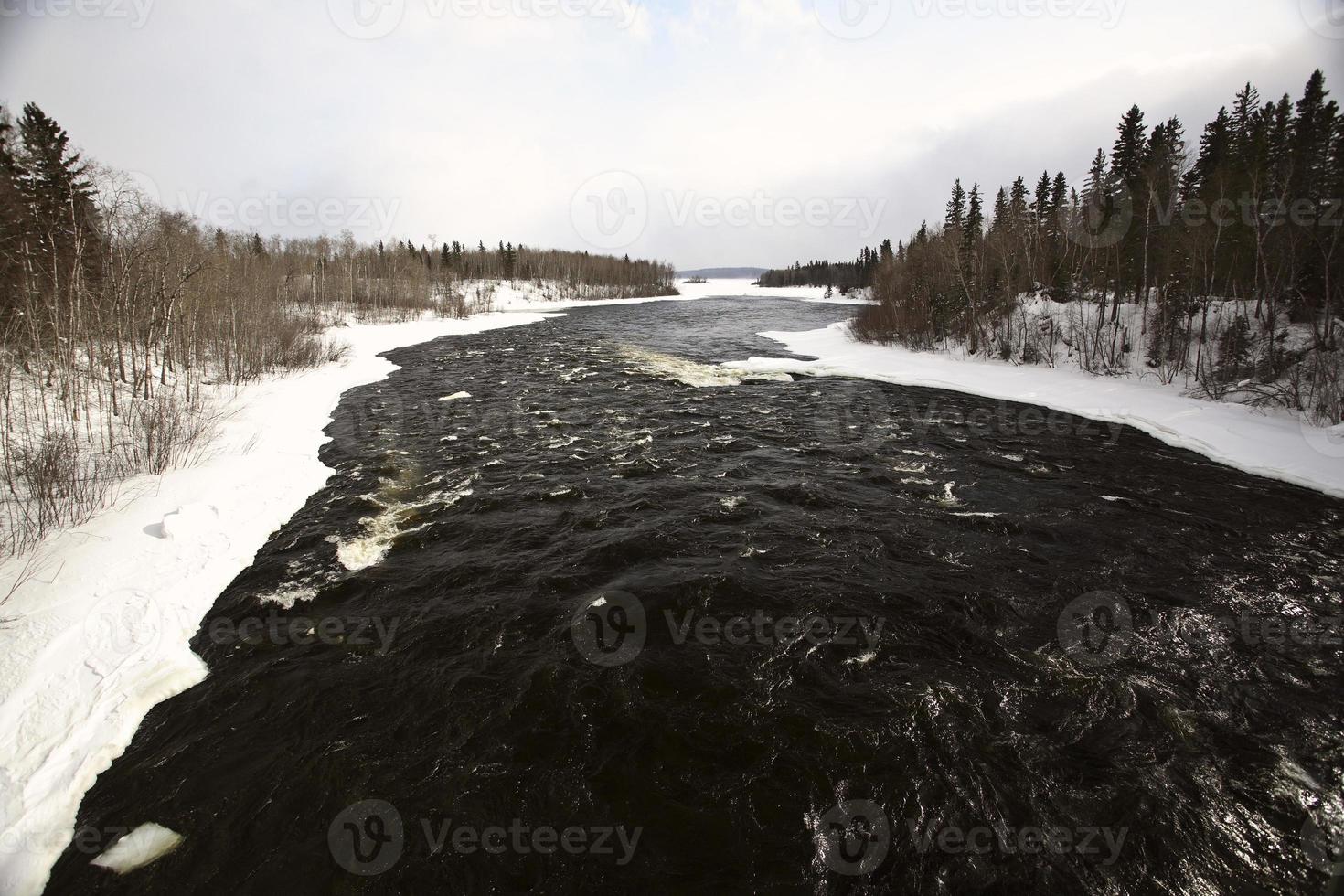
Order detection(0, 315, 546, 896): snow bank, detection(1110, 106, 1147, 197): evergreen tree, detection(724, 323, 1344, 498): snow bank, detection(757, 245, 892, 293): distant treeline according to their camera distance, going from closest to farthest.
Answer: detection(0, 315, 546, 896): snow bank, detection(724, 323, 1344, 498): snow bank, detection(1110, 106, 1147, 197): evergreen tree, detection(757, 245, 892, 293): distant treeline

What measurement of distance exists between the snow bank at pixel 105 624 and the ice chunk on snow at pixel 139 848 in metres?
0.33

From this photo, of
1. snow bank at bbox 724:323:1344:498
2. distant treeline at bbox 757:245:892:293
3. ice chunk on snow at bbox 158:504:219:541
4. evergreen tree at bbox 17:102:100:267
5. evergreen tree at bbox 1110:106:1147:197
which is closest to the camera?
ice chunk on snow at bbox 158:504:219:541

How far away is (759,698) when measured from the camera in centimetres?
475

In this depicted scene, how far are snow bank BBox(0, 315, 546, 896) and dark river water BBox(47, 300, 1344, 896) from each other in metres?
0.27

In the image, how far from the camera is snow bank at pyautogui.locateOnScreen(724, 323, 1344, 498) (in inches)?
414

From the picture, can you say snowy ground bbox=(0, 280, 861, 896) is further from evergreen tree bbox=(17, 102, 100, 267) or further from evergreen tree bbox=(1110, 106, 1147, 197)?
evergreen tree bbox=(1110, 106, 1147, 197)

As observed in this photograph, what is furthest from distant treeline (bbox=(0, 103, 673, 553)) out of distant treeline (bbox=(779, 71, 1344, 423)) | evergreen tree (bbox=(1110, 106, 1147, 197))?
evergreen tree (bbox=(1110, 106, 1147, 197))

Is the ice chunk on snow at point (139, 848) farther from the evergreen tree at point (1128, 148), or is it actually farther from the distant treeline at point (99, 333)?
the evergreen tree at point (1128, 148)

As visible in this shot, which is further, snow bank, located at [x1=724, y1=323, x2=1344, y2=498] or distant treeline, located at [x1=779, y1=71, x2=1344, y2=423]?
distant treeline, located at [x1=779, y1=71, x2=1344, y2=423]

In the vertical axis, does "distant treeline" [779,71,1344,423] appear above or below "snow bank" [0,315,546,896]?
above

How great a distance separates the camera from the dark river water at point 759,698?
11.3 feet

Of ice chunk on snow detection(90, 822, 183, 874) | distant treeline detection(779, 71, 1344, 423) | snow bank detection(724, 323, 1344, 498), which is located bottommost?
ice chunk on snow detection(90, 822, 183, 874)

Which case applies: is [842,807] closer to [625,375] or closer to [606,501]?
[606,501]

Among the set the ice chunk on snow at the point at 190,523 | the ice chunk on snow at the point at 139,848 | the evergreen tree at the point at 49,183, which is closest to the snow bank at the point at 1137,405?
the ice chunk on snow at the point at 139,848
